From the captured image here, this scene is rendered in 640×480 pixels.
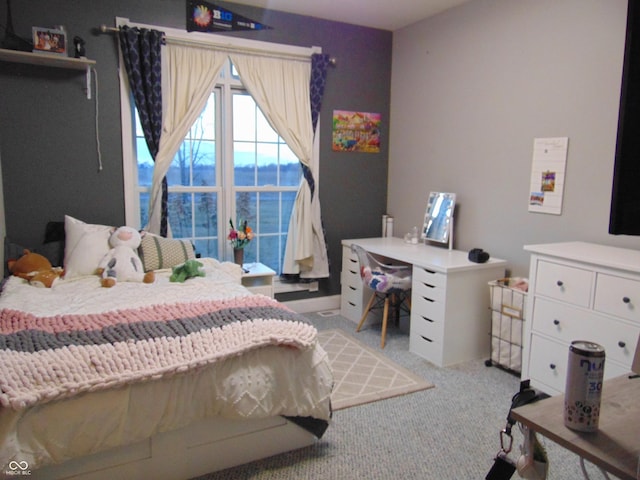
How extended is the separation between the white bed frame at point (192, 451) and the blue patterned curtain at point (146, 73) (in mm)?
2245

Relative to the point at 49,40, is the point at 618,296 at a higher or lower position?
lower

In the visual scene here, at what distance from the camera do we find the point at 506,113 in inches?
133

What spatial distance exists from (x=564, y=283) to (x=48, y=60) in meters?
3.43

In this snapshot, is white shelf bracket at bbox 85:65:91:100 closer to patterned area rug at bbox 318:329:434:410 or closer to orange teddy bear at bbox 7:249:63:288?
orange teddy bear at bbox 7:249:63:288

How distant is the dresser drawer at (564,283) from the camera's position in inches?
97.5

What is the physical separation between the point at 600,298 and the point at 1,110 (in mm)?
3800

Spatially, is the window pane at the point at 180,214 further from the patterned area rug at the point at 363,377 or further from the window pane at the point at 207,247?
the patterned area rug at the point at 363,377

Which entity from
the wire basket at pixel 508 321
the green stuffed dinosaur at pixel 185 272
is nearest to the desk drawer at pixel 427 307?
the wire basket at pixel 508 321

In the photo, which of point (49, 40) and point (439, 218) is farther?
point (439, 218)

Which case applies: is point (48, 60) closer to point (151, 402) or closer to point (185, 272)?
point (185, 272)

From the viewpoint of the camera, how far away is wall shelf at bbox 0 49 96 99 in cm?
299

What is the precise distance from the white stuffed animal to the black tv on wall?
102 inches

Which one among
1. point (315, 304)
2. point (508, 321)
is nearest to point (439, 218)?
point (508, 321)

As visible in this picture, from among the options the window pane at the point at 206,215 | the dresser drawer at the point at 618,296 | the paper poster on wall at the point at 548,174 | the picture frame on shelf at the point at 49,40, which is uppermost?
the picture frame on shelf at the point at 49,40
